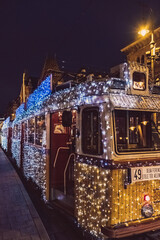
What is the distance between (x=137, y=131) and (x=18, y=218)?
3492mm

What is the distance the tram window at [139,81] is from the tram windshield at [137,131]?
18.5 inches

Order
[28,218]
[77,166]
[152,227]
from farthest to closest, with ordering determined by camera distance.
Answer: [28,218], [77,166], [152,227]

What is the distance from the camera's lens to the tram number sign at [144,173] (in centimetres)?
371

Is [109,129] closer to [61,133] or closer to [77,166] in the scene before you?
[77,166]

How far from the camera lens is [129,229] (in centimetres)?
346

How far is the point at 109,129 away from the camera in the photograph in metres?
3.73

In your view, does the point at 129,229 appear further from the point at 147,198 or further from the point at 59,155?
the point at 59,155

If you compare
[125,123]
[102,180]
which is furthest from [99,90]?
[102,180]

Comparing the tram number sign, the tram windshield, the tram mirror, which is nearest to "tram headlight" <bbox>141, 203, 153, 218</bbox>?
the tram number sign

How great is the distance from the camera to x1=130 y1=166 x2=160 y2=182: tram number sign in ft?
12.2

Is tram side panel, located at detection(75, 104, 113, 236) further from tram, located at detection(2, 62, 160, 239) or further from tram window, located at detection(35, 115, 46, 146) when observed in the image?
tram window, located at detection(35, 115, 46, 146)

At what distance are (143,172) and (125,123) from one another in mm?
892

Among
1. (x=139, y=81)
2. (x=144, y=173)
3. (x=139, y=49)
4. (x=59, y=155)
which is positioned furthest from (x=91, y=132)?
(x=139, y=49)

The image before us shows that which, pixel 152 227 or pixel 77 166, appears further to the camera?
pixel 77 166
